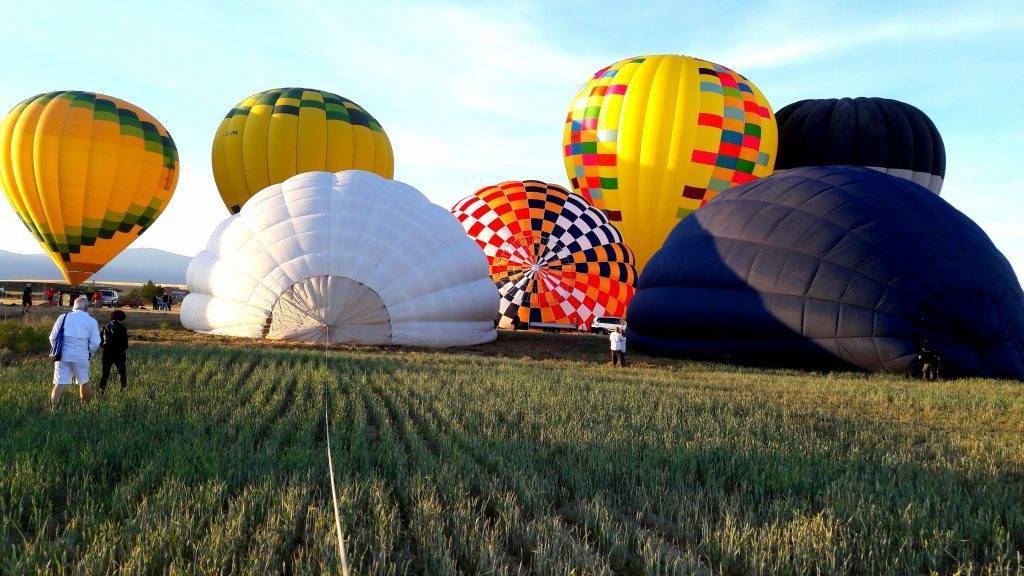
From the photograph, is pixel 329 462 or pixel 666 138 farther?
pixel 666 138

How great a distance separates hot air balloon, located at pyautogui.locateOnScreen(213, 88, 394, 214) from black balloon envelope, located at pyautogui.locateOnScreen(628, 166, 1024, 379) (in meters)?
14.6

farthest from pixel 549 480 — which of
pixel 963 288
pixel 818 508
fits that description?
pixel 963 288

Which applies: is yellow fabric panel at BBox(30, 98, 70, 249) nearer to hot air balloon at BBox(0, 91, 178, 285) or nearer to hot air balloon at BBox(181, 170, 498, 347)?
hot air balloon at BBox(0, 91, 178, 285)

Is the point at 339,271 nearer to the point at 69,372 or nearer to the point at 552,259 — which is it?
the point at 552,259

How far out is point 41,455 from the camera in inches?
170

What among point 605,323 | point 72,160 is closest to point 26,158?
point 72,160

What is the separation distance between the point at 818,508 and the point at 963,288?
9.44m

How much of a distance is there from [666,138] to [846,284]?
9.47m

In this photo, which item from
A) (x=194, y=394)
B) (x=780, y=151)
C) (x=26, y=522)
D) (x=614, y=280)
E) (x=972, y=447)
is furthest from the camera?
(x=780, y=151)

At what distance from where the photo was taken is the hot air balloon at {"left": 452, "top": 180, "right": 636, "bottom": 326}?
19391 mm

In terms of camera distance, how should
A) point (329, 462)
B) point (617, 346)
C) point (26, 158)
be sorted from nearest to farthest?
1. point (329, 462)
2. point (617, 346)
3. point (26, 158)

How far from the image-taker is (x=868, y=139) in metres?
22.2

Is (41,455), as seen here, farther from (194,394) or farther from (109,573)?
(194,394)

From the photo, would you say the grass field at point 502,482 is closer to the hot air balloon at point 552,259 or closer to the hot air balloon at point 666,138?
the hot air balloon at point 552,259
